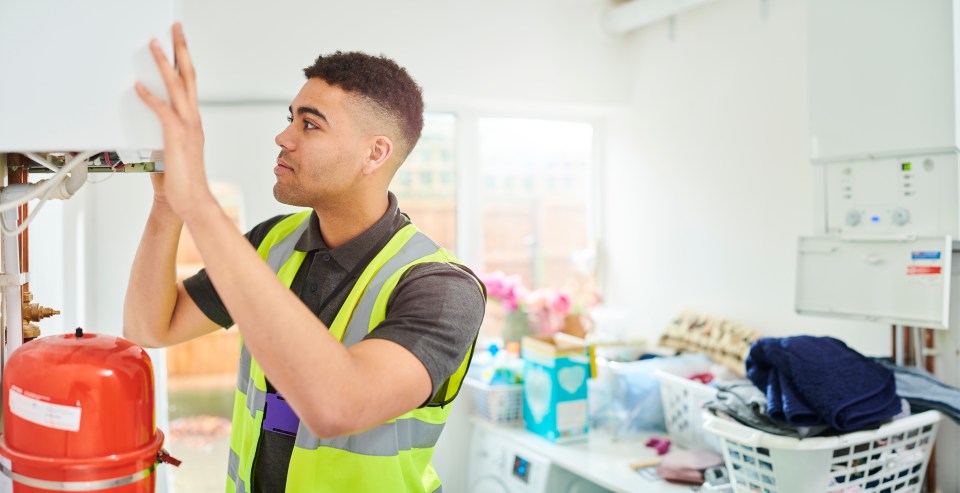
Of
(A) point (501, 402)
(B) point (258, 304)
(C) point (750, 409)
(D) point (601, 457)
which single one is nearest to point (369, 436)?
(B) point (258, 304)

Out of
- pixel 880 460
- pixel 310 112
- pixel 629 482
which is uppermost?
pixel 310 112

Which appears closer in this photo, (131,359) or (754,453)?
(131,359)

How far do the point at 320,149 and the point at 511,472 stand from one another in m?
1.57

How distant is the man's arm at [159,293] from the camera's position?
1.22 metres

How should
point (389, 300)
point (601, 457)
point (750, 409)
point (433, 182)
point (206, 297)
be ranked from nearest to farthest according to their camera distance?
point (389, 300) → point (206, 297) → point (750, 409) → point (601, 457) → point (433, 182)

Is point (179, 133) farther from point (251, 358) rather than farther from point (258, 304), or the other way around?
point (251, 358)

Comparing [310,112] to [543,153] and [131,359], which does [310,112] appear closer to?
[131,359]

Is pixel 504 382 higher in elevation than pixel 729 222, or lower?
lower

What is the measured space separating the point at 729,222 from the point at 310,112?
186cm

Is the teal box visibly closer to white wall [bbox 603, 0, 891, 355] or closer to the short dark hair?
white wall [bbox 603, 0, 891, 355]

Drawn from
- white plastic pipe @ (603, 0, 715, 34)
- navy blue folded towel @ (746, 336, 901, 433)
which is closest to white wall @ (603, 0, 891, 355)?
white plastic pipe @ (603, 0, 715, 34)

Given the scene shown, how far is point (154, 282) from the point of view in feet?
4.16

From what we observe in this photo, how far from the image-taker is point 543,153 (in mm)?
3305

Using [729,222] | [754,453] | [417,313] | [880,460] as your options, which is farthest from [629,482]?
[417,313]
